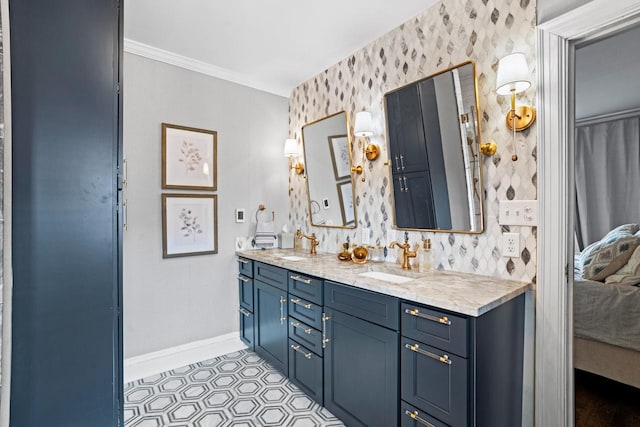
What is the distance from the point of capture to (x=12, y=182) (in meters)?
0.84

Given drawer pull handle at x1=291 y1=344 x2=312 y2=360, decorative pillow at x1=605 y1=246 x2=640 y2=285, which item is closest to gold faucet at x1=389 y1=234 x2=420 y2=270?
drawer pull handle at x1=291 y1=344 x2=312 y2=360

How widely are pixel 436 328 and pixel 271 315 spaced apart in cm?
146

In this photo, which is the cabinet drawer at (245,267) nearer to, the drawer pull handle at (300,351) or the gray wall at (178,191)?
the gray wall at (178,191)

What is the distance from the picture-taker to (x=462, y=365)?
4.11 feet

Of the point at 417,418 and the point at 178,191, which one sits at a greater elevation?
the point at 178,191

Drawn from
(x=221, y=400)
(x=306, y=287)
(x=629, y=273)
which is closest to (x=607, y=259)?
(x=629, y=273)

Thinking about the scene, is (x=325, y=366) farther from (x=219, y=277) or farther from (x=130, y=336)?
(x=130, y=336)

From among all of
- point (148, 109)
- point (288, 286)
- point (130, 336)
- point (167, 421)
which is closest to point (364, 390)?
point (288, 286)

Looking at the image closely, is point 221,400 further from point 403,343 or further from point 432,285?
point 432,285

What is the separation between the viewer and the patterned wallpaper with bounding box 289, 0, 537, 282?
1644 millimetres

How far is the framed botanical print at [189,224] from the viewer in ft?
8.63

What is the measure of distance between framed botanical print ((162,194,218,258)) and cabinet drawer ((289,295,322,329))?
1.05 m

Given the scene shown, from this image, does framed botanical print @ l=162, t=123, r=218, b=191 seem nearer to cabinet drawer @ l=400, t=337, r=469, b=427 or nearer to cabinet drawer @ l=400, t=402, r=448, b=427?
cabinet drawer @ l=400, t=337, r=469, b=427

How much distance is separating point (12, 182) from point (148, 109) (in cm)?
195
